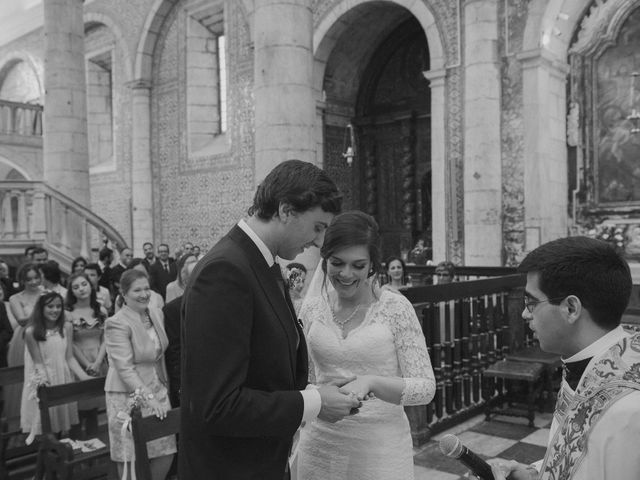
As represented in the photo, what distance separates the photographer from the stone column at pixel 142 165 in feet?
54.1

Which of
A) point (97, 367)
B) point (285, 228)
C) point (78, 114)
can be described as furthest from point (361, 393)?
point (78, 114)

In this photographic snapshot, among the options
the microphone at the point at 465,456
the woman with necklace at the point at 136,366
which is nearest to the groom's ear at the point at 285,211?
the microphone at the point at 465,456

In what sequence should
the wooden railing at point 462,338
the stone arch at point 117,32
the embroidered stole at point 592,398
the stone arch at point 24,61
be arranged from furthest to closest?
the stone arch at point 24,61, the stone arch at point 117,32, the wooden railing at point 462,338, the embroidered stole at point 592,398

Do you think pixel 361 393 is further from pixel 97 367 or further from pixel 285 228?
pixel 97 367

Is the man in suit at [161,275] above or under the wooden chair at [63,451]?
above

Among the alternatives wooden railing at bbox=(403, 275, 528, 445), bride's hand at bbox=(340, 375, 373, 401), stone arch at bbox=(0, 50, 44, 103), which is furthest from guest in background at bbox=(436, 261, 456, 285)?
stone arch at bbox=(0, 50, 44, 103)

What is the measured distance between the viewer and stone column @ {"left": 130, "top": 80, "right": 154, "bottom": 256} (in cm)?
1650

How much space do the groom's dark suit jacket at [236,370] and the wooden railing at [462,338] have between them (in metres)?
2.70

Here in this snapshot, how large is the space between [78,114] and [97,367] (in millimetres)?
7571

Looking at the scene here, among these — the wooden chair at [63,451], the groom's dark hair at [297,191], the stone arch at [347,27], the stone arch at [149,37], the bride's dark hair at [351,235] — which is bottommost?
the wooden chair at [63,451]

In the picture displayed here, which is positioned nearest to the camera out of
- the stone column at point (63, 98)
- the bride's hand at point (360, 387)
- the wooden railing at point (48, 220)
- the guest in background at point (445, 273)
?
the bride's hand at point (360, 387)

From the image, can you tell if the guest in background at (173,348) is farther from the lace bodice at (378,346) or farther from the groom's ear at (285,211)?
the groom's ear at (285,211)

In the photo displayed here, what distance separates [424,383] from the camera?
213 centimetres

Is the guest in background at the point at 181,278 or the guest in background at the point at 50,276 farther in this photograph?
the guest in background at the point at 50,276
